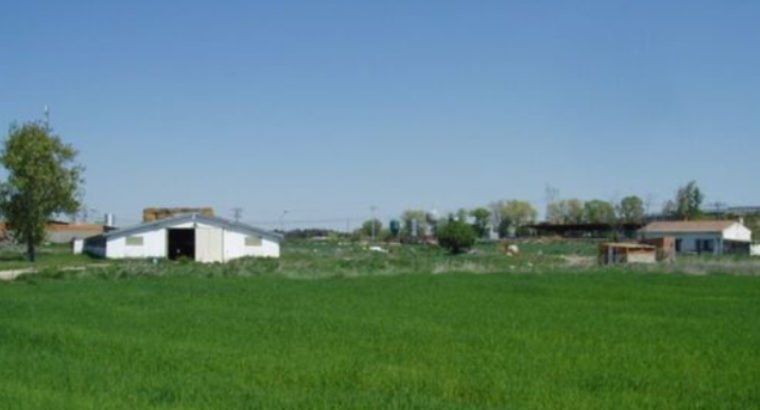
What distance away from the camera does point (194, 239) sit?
2386 inches

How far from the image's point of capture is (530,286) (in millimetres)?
33375

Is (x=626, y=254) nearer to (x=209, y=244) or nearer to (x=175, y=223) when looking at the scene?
(x=209, y=244)

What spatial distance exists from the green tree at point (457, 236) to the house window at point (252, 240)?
16.9 meters

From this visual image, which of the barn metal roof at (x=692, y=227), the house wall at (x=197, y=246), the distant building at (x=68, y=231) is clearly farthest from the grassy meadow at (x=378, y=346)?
the distant building at (x=68, y=231)

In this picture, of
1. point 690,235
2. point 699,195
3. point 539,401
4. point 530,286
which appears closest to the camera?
point 539,401

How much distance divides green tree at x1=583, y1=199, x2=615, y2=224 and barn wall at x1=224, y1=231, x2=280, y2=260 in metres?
92.0

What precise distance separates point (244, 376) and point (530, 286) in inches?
833

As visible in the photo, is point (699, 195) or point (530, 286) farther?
point (699, 195)

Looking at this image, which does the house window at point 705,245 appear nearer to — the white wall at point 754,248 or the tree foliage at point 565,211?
the white wall at point 754,248

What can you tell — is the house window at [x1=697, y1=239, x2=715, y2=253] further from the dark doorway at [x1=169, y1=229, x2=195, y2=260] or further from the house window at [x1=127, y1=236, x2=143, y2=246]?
the house window at [x1=127, y1=236, x2=143, y2=246]

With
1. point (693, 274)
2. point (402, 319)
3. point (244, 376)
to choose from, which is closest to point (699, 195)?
point (693, 274)

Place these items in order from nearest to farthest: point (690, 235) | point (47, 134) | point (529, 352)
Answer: point (529, 352) → point (47, 134) → point (690, 235)

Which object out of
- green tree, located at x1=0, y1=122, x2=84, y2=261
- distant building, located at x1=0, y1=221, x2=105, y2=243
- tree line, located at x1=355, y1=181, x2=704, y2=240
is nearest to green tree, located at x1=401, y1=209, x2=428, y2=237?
tree line, located at x1=355, y1=181, x2=704, y2=240

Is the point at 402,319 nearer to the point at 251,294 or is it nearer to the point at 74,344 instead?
the point at 74,344
